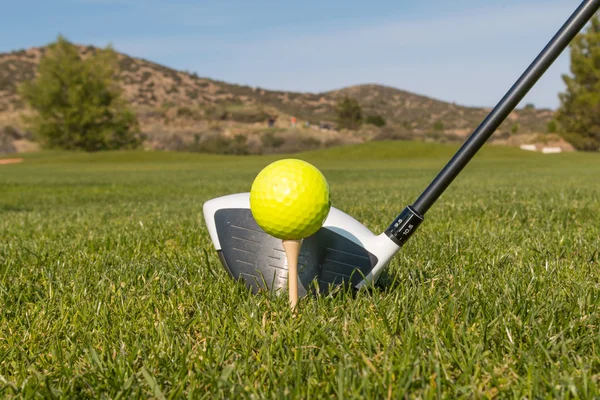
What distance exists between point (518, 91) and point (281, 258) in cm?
116

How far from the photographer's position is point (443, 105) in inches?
4286

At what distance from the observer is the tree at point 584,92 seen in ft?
168

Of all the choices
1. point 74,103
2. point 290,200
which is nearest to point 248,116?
point 74,103

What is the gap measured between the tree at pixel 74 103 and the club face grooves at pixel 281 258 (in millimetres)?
57887

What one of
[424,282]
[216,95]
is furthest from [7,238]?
[216,95]

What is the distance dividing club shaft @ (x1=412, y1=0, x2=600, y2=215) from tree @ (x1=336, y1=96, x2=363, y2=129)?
67.4 meters

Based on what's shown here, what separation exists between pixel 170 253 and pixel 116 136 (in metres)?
58.3

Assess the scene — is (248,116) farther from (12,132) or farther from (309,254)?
(309,254)

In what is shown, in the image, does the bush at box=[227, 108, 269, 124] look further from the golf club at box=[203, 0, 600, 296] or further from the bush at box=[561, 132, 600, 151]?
the golf club at box=[203, 0, 600, 296]

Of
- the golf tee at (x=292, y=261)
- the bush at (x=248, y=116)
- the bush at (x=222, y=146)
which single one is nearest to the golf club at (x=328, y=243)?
the golf tee at (x=292, y=261)

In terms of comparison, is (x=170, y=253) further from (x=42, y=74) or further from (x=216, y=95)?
(x=216, y=95)

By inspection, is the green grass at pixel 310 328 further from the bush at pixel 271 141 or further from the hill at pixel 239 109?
the hill at pixel 239 109

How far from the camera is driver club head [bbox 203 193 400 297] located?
223cm

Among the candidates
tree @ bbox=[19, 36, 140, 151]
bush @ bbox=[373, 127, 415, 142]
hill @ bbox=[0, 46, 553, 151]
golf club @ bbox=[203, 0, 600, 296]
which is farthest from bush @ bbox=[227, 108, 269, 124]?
golf club @ bbox=[203, 0, 600, 296]
